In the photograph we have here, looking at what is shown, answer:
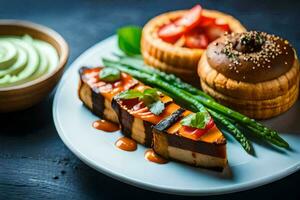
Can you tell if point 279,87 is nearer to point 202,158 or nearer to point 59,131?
point 202,158

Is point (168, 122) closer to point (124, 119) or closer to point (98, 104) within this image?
point (124, 119)

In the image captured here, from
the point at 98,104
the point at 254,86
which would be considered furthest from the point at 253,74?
the point at 98,104

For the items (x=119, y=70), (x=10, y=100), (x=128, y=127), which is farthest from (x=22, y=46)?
(x=128, y=127)

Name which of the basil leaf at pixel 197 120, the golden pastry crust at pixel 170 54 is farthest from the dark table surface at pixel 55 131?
the golden pastry crust at pixel 170 54

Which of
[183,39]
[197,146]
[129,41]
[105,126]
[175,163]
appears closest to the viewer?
[197,146]

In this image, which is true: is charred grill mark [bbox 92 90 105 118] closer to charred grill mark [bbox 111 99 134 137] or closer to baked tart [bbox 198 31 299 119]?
charred grill mark [bbox 111 99 134 137]

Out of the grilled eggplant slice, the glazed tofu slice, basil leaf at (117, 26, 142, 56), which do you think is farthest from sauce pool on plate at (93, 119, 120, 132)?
basil leaf at (117, 26, 142, 56)

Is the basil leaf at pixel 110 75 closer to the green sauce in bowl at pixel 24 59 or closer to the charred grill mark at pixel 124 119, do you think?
the charred grill mark at pixel 124 119
